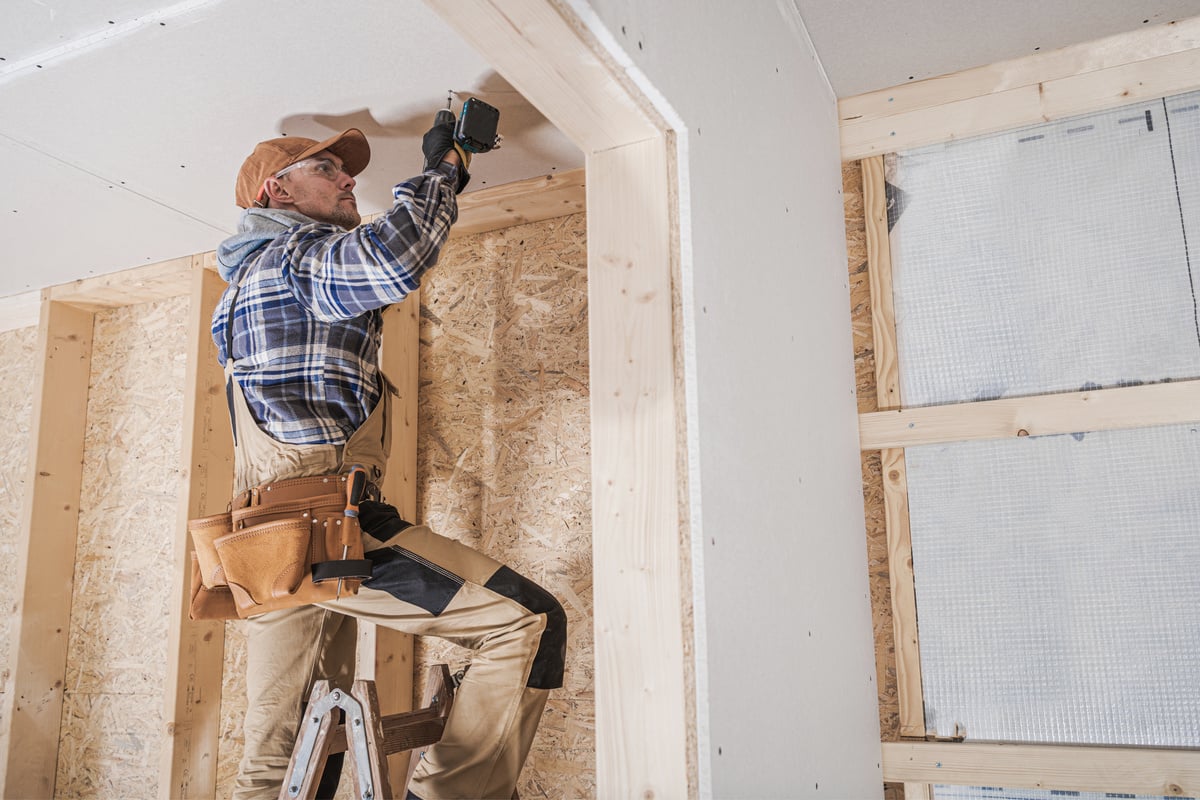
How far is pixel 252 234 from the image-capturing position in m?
1.92

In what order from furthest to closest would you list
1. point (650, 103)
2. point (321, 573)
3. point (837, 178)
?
1. point (837, 178)
2. point (321, 573)
3. point (650, 103)

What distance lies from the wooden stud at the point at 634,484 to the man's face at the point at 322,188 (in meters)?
0.88

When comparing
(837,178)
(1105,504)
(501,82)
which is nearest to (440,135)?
(501,82)

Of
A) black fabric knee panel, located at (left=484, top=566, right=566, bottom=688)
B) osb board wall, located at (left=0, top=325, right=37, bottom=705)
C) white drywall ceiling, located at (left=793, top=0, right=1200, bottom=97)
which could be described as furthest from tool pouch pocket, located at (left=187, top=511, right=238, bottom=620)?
osb board wall, located at (left=0, top=325, right=37, bottom=705)

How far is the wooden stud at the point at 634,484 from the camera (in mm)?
1300

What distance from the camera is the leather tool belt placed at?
64.4 inches

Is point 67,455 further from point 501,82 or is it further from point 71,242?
point 501,82

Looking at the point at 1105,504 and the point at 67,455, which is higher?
the point at 67,455

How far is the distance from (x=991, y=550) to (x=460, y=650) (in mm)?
1486

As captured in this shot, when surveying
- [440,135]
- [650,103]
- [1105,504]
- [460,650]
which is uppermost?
[440,135]

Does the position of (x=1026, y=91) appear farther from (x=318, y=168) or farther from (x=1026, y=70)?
(x=318, y=168)

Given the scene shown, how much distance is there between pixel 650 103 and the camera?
139 cm

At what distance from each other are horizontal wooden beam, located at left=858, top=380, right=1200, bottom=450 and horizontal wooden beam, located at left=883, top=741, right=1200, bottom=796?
0.72 meters

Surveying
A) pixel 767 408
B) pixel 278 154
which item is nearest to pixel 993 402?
Answer: pixel 767 408
